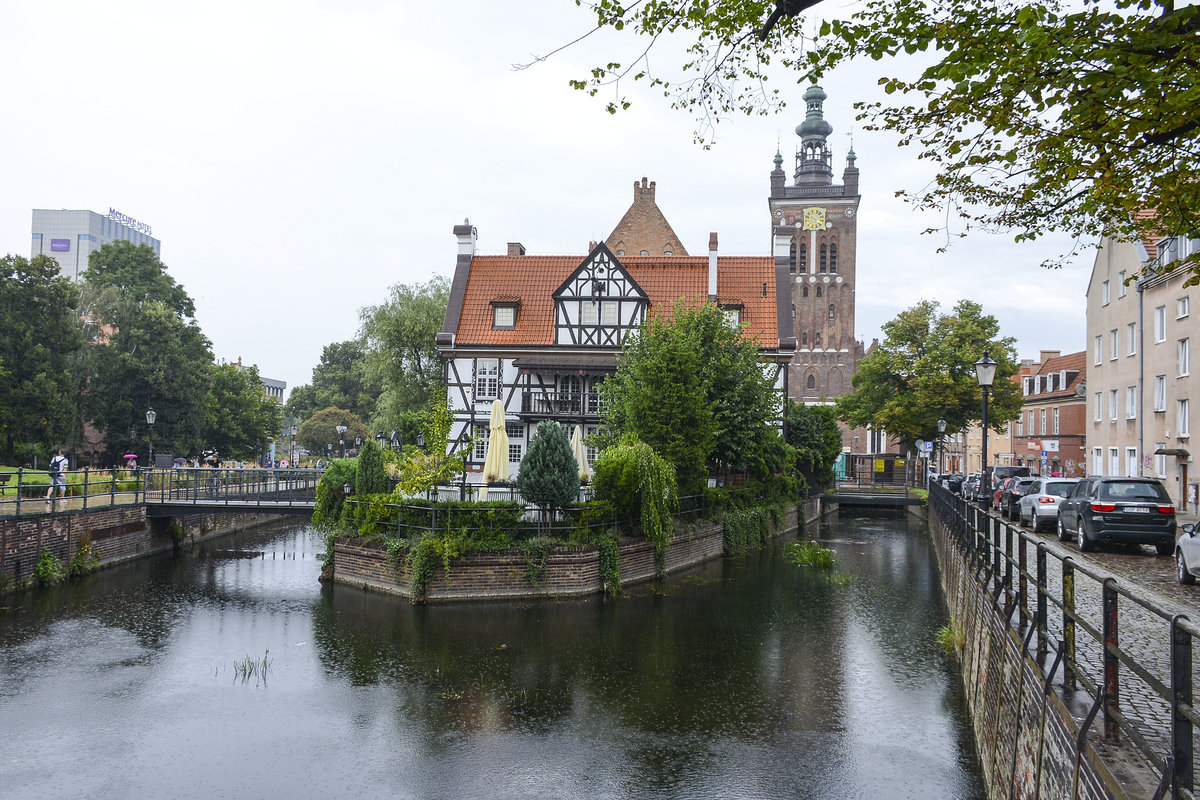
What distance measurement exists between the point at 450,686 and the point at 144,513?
16465 mm

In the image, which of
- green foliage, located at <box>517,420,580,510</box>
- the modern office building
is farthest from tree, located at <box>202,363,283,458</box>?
the modern office building

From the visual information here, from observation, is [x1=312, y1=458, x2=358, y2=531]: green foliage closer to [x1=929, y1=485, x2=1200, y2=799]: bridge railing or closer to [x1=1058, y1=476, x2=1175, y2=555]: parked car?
[x1=929, y1=485, x2=1200, y2=799]: bridge railing

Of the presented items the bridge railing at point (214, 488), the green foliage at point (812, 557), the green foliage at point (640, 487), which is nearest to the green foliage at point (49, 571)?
the bridge railing at point (214, 488)

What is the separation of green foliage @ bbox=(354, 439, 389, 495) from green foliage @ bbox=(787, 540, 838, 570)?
38.8 ft

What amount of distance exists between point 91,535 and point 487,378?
18266 millimetres

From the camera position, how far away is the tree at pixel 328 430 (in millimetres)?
80312

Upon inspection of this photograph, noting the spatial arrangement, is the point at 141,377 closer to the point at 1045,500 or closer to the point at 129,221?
the point at 1045,500

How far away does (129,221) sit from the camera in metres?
166

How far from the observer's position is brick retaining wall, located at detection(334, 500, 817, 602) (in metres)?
18.1

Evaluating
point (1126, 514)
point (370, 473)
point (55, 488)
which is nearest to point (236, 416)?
point (55, 488)

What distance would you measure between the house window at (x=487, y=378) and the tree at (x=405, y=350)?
7.53 m

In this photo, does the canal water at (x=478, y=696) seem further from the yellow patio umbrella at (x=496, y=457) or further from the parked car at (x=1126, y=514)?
the yellow patio umbrella at (x=496, y=457)

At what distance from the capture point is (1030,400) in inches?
2248

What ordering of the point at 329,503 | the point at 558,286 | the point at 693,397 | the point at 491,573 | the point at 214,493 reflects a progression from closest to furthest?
the point at 491,573, the point at 329,503, the point at 693,397, the point at 214,493, the point at 558,286
